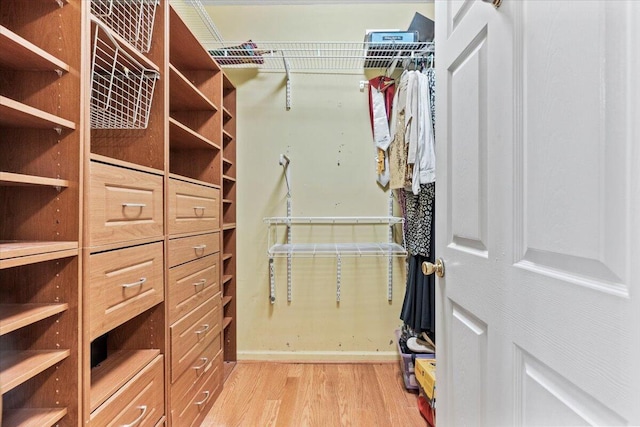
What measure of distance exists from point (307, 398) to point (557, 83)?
1.85m

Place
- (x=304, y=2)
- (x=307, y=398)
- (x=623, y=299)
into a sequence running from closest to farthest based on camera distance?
(x=623, y=299)
(x=307, y=398)
(x=304, y=2)

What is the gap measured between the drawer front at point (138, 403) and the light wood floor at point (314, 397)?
513 millimetres

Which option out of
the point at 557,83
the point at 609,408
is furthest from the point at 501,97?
the point at 609,408

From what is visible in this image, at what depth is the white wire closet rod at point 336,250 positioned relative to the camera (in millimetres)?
2109

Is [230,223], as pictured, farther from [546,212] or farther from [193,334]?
[546,212]

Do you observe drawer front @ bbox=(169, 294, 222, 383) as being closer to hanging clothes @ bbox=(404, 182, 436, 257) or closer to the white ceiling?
hanging clothes @ bbox=(404, 182, 436, 257)

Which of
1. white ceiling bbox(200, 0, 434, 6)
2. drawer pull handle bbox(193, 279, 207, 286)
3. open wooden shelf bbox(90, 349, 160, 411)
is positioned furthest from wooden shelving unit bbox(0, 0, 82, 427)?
white ceiling bbox(200, 0, 434, 6)

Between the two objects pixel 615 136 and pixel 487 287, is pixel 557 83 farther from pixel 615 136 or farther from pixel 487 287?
pixel 487 287

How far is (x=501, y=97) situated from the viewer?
0.70 metres

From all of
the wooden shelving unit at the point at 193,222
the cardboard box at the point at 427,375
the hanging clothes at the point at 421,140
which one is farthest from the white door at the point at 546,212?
the wooden shelving unit at the point at 193,222

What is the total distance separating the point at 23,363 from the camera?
74 cm

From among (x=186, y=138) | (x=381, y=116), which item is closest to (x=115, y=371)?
(x=186, y=138)

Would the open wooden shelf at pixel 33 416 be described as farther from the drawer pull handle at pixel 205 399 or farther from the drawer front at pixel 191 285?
the drawer pull handle at pixel 205 399

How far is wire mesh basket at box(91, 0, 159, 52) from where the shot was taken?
1.22m
